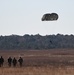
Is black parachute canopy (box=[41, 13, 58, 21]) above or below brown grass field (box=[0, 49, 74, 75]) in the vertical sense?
above

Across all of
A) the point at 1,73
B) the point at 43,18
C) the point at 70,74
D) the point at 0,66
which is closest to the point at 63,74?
the point at 70,74

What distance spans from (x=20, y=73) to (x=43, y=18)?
16.3 m

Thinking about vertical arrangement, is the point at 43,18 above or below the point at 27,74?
above

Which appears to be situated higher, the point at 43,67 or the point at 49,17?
the point at 49,17

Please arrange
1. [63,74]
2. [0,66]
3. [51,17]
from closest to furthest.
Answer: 1. [63,74]
2. [0,66]
3. [51,17]

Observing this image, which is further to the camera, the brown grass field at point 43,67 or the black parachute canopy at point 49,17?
the black parachute canopy at point 49,17

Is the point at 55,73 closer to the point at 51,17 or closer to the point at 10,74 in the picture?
the point at 10,74

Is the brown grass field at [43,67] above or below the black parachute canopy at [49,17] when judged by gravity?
below

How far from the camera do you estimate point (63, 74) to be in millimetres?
41688

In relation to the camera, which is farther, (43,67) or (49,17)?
(49,17)

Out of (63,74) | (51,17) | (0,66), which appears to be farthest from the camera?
(51,17)

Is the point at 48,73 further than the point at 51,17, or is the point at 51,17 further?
the point at 51,17

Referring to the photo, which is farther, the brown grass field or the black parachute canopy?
the black parachute canopy

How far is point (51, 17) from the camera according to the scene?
189 feet
